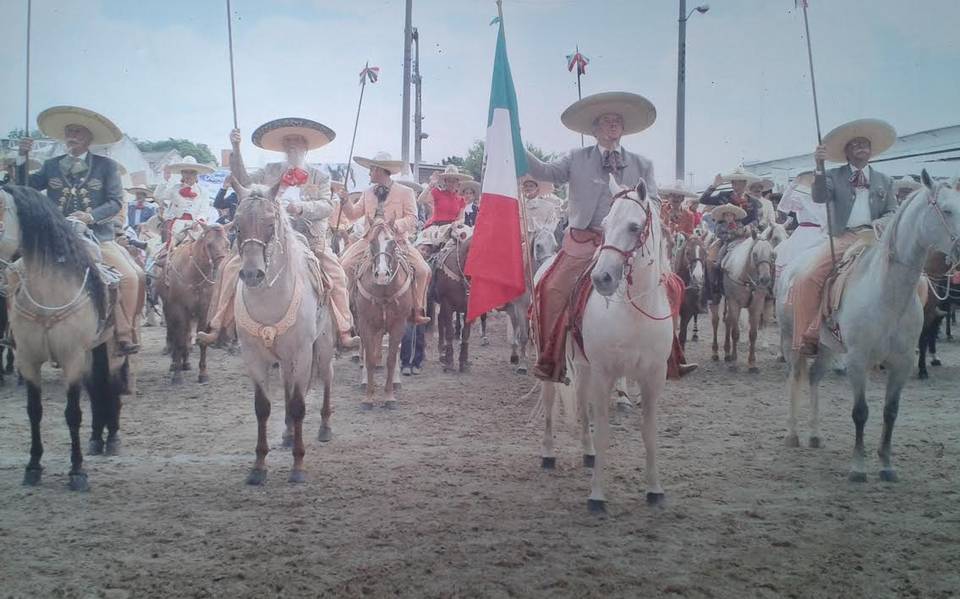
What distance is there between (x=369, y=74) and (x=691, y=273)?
20.9 ft

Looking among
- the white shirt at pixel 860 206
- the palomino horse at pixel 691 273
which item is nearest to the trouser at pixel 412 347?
the palomino horse at pixel 691 273

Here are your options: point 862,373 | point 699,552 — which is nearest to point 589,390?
point 699,552

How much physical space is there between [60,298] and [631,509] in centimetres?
493

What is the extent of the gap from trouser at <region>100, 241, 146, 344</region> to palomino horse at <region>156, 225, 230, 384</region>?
324 cm

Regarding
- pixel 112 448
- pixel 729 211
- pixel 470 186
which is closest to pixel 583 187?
pixel 112 448

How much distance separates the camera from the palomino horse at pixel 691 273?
1215 centimetres

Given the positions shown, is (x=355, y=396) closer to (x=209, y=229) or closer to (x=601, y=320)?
(x=209, y=229)

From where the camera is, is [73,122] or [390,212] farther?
[390,212]

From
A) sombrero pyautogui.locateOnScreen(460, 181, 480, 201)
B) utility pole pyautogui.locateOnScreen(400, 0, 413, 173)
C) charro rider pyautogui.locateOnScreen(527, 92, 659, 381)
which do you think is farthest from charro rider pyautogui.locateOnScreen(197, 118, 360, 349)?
utility pole pyautogui.locateOnScreen(400, 0, 413, 173)

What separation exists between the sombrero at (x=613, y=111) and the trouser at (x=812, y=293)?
2.18 metres

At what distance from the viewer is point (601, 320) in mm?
5258

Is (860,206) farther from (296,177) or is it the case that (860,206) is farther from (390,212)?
(296,177)

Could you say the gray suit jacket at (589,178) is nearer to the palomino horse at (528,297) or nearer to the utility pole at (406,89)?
the palomino horse at (528,297)

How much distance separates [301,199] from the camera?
25.4 ft
